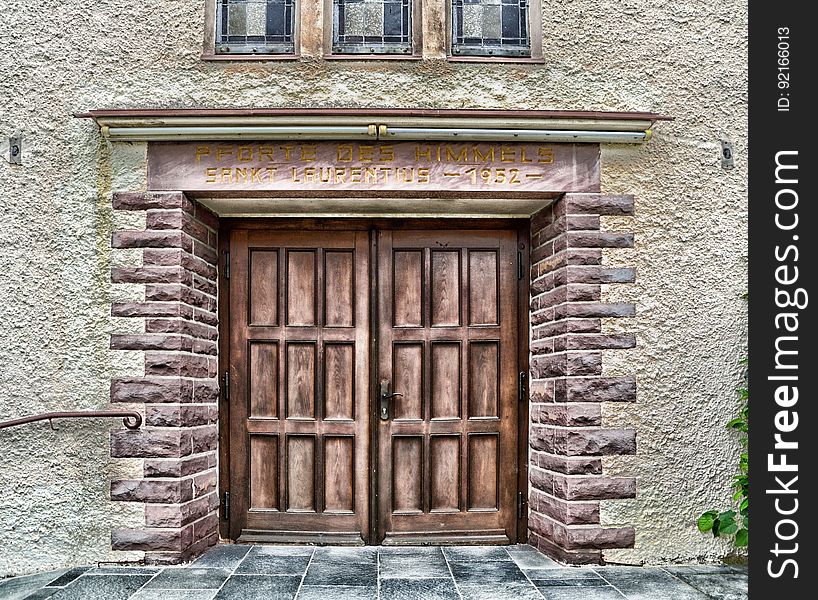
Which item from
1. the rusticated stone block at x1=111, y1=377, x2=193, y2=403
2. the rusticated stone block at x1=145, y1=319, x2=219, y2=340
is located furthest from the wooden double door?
the rusticated stone block at x1=111, y1=377, x2=193, y2=403

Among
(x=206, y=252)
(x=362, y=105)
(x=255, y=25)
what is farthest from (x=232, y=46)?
(x=206, y=252)

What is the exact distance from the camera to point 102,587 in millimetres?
3926

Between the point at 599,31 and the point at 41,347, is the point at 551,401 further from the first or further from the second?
the point at 41,347

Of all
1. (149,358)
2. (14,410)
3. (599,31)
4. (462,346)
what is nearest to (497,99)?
(599,31)

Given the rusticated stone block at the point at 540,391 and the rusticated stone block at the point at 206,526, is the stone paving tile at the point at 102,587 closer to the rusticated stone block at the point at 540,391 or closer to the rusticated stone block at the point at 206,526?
the rusticated stone block at the point at 206,526

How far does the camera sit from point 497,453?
4.80m

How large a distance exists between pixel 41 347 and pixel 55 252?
2.01 ft

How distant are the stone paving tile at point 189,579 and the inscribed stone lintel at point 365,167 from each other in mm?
2346

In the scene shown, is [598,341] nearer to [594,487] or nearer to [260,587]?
[594,487]

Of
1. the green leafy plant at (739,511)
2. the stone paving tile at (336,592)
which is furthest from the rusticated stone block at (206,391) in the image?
Answer: the green leafy plant at (739,511)

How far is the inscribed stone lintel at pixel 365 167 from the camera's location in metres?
4.40

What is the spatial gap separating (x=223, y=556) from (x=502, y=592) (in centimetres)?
183

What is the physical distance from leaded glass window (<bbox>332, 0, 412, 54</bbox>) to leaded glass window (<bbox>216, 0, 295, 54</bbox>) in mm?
316

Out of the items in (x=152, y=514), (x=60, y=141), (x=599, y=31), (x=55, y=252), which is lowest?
(x=152, y=514)
